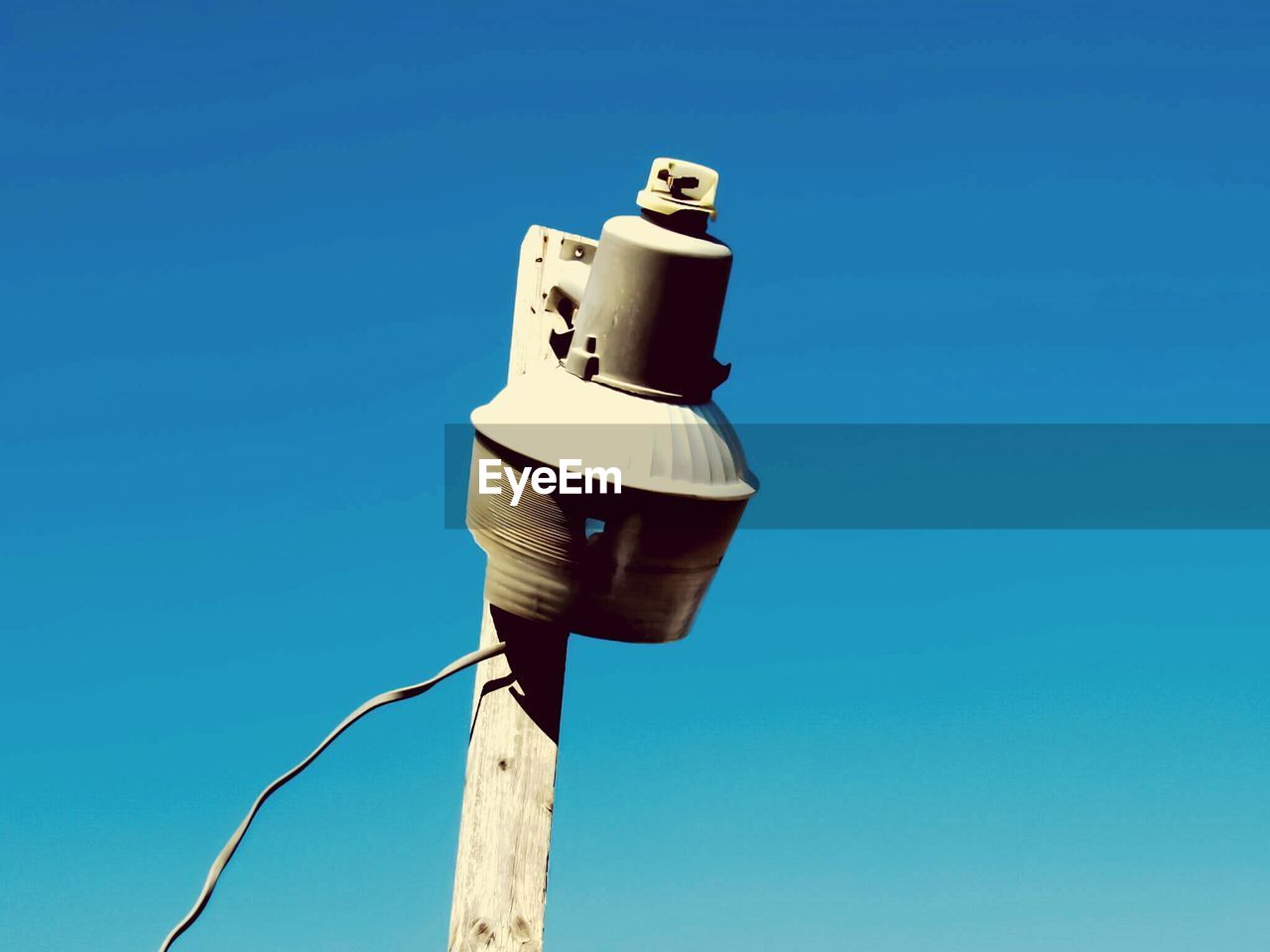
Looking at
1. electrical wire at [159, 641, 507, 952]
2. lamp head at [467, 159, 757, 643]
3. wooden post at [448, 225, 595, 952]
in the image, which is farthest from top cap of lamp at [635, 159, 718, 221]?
electrical wire at [159, 641, 507, 952]

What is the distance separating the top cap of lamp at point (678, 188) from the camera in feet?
11.7

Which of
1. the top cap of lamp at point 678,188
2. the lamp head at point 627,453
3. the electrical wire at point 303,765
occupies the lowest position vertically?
the electrical wire at point 303,765

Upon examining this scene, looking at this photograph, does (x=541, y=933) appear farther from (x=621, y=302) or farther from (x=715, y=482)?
(x=621, y=302)

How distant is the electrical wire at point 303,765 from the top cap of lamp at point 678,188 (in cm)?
99

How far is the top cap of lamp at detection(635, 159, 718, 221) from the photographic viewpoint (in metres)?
3.57

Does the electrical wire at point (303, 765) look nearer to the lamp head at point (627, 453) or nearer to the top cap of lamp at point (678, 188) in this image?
the lamp head at point (627, 453)

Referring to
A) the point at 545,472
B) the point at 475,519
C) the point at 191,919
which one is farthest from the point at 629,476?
the point at 191,919

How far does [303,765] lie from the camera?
135 inches

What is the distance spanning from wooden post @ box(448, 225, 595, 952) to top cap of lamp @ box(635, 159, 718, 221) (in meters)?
0.41

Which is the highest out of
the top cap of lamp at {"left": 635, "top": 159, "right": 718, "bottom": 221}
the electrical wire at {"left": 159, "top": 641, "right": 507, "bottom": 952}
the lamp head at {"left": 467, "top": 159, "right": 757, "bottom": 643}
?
the top cap of lamp at {"left": 635, "top": 159, "right": 718, "bottom": 221}

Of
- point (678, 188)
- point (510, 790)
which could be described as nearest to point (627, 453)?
point (678, 188)

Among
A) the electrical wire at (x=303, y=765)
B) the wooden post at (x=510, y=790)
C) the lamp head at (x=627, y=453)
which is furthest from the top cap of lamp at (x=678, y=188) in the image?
the electrical wire at (x=303, y=765)

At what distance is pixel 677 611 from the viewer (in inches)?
139

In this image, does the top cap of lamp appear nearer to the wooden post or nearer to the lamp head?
the lamp head
